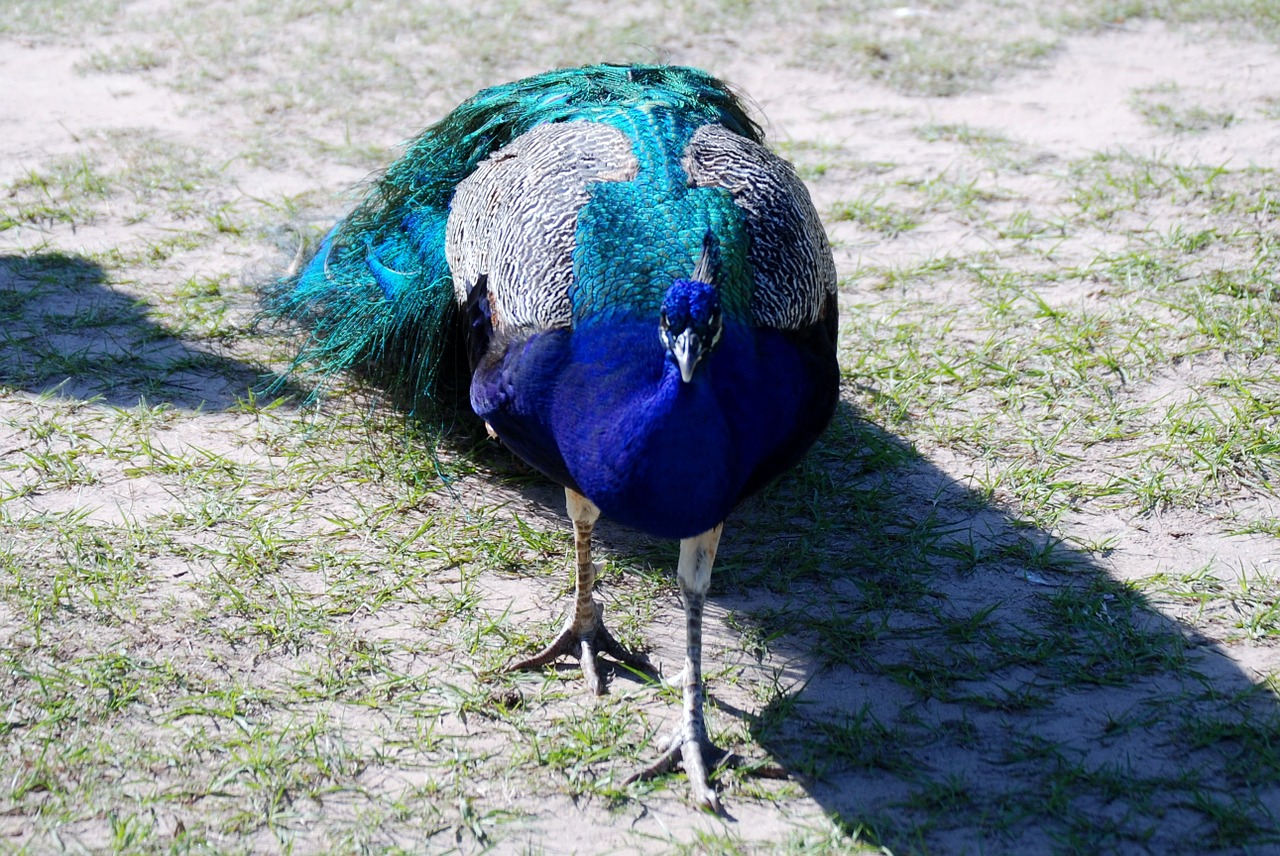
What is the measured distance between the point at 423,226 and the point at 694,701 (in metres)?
1.47

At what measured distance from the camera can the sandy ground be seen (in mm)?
2199

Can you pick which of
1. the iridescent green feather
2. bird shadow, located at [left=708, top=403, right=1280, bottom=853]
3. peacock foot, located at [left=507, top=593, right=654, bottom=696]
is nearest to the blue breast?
peacock foot, located at [left=507, top=593, right=654, bottom=696]

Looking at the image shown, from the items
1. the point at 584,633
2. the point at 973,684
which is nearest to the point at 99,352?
the point at 584,633

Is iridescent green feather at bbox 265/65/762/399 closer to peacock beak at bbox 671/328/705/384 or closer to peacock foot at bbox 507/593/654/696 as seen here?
peacock foot at bbox 507/593/654/696

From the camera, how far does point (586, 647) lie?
2.54 meters

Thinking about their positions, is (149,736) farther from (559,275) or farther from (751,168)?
(751,168)

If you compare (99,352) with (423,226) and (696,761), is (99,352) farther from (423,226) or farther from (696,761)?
(696,761)

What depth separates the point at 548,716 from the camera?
240 centimetres

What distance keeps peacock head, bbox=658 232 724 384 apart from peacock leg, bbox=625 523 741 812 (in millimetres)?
436

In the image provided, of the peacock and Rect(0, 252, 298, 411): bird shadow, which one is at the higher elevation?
the peacock

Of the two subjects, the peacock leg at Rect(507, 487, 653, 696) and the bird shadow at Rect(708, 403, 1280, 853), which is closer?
the bird shadow at Rect(708, 403, 1280, 853)

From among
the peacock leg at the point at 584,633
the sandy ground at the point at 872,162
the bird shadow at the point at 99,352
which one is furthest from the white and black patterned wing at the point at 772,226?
the bird shadow at the point at 99,352

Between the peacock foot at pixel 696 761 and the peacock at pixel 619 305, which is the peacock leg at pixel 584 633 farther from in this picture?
the peacock foot at pixel 696 761

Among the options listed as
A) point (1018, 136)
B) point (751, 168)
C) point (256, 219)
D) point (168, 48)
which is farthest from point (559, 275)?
point (168, 48)
